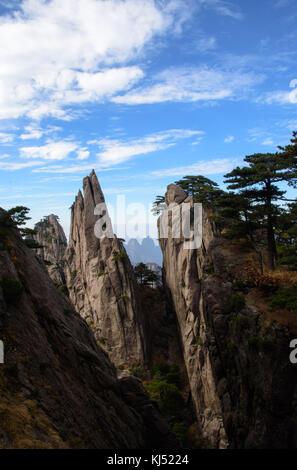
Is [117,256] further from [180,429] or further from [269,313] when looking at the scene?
[269,313]

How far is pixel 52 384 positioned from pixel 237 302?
1360cm

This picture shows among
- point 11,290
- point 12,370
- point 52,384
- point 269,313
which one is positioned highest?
point 11,290

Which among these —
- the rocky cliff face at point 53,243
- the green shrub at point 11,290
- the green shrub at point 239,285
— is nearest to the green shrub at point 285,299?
the green shrub at point 239,285

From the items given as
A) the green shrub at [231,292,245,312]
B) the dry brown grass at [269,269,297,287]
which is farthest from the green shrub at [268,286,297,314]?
the green shrub at [231,292,245,312]

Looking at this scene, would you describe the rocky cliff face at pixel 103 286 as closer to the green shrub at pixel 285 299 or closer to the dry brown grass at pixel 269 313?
the dry brown grass at pixel 269 313

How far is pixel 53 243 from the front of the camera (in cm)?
8919

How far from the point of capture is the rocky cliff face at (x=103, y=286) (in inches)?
2191

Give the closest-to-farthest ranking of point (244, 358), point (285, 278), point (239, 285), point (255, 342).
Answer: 1. point (255, 342)
2. point (244, 358)
3. point (285, 278)
4. point (239, 285)

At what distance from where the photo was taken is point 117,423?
65.2ft

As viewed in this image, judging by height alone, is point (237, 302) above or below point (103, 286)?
above

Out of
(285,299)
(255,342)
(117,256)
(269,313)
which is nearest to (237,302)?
(269,313)

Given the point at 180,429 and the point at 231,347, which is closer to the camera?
the point at 231,347

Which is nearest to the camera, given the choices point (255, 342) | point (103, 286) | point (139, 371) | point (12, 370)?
point (12, 370)

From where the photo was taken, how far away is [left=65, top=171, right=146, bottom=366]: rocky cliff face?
5566 cm
